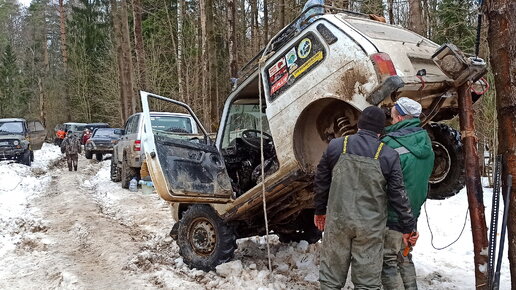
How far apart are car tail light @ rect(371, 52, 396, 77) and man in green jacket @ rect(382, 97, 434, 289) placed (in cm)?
25

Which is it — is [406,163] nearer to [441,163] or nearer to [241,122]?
[441,163]

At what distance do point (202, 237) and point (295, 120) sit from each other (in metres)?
2.10

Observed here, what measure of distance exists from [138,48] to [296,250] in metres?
14.5

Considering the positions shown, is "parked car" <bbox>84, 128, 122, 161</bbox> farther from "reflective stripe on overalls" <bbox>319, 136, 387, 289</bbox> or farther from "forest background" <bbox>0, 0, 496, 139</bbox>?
"reflective stripe on overalls" <bbox>319, 136, 387, 289</bbox>

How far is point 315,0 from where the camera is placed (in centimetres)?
471

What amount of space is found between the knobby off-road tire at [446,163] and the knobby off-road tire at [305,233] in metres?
1.80

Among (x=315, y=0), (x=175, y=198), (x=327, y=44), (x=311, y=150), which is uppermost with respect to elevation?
(x=315, y=0)

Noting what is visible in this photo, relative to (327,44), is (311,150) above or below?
below

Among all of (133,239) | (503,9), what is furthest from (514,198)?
(133,239)

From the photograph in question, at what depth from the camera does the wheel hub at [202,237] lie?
17.7ft

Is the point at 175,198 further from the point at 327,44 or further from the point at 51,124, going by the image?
the point at 51,124

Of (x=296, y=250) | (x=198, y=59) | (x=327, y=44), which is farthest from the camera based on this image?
(x=198, y=59)

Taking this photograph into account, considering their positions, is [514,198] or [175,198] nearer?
[514,198]

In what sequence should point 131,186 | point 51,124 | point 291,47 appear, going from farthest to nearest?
point 51,124
point 131,186
point 291,47
